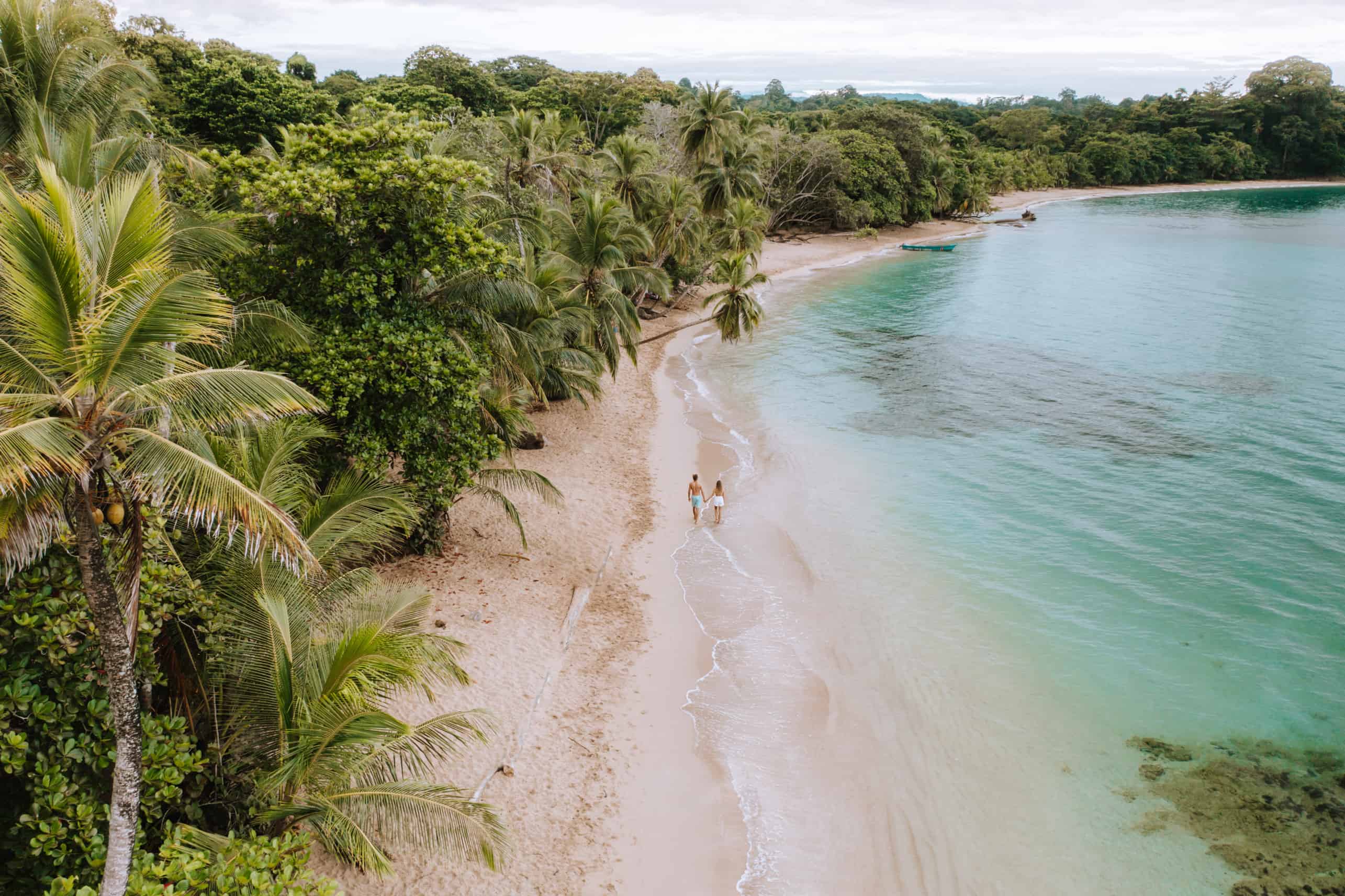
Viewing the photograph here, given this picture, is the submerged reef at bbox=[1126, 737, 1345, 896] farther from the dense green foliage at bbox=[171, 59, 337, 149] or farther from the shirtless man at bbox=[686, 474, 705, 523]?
the dense green foliage at bbox=[171, 59, 337, 149]

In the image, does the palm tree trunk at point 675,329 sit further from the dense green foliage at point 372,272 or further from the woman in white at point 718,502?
the dense green foliage at point 372,272

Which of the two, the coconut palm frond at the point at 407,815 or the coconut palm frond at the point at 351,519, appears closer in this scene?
the coconut palm frond at the point at 407,815

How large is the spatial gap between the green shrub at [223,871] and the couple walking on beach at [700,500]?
12167 millimetres

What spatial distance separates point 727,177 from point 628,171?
969 centimetres

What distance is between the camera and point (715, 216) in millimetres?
43875

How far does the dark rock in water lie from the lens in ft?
39.6

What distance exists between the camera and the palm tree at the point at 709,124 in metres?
40.9

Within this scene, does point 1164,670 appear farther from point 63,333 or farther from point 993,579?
point 63,333

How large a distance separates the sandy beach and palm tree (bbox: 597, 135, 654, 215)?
1619 centimetres

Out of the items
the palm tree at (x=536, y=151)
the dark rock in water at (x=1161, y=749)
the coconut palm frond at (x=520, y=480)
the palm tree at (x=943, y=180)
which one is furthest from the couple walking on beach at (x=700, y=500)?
the palm tree at (x=943, y=180)

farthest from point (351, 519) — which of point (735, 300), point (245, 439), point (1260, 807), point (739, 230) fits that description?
point (739, 230)

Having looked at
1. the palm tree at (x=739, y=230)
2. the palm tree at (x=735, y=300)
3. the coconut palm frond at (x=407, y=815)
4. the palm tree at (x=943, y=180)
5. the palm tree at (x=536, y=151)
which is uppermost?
the palm tree at (x=943, y=180)

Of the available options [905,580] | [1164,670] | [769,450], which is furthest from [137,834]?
[769,450]

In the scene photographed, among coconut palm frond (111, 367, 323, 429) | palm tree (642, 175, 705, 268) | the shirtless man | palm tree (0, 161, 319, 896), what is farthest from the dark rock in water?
palm tree (642, 175, 705, 268)
